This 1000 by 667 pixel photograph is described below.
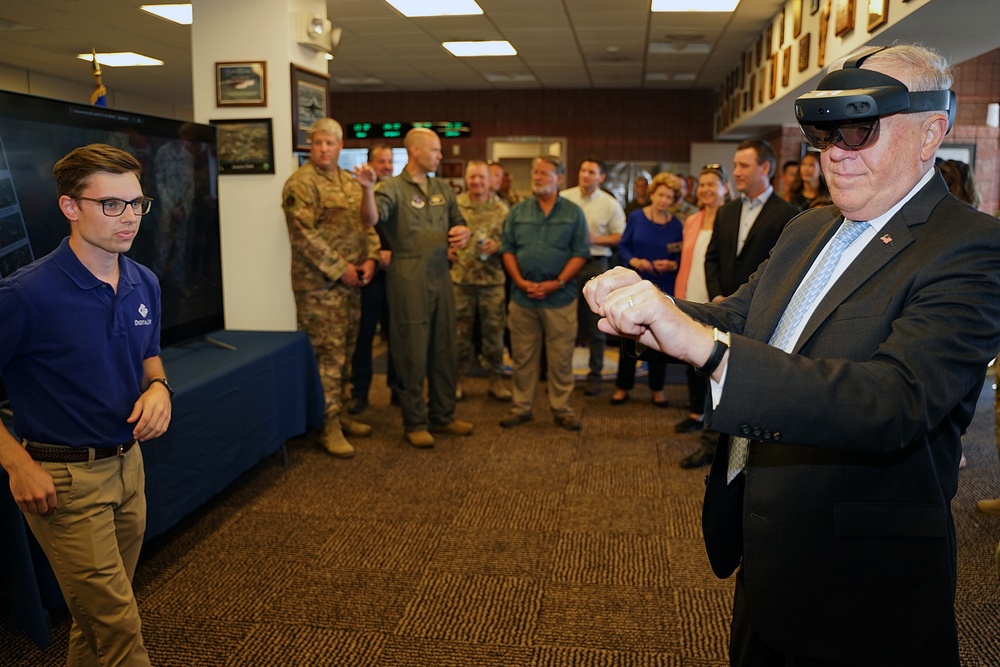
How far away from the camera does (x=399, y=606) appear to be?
2.68m

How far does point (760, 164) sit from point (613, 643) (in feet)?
8.05

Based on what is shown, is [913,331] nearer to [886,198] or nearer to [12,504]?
[886,198]

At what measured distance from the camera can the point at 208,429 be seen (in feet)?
10.5

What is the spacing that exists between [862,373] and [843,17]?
177 inches

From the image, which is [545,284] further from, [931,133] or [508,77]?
[508,77]

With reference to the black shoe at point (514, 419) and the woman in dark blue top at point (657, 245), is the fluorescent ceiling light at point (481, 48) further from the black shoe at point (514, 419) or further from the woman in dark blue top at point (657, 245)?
the black shoe at point (514, 419)

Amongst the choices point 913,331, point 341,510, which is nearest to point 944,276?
point 913,331

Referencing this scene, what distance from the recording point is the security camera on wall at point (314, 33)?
4.40 m

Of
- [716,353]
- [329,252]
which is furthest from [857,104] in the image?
[329,252]

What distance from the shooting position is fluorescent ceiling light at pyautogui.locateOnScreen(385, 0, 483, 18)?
6.75m

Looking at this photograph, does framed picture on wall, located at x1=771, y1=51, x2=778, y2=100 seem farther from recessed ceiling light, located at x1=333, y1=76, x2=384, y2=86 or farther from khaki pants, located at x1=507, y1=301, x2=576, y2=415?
recessed ceiling light, located at x1=333, y1=76, x2=384, y2=86

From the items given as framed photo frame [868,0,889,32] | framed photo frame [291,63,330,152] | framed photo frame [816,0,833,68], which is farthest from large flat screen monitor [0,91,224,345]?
framed photo frame [816,0,833,68]

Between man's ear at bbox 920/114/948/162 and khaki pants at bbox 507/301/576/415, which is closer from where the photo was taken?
man's ear at bbox 920/114/948/162

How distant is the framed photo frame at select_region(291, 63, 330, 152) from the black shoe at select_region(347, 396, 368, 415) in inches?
64.0
